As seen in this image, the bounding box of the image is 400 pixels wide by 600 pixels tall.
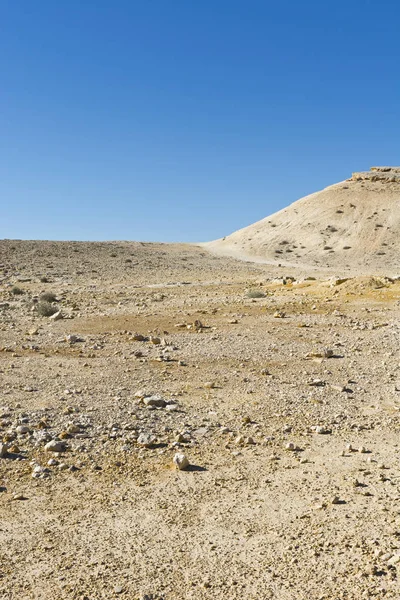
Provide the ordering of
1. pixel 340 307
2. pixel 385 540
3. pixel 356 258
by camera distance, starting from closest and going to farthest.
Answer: pixel 385 540 → pixel 340 307 → pixel 356 258

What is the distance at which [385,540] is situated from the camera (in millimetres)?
4777

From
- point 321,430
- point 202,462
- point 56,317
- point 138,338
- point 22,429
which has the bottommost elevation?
point 202,462

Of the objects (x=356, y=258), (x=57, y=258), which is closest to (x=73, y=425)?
(x=57, y=258)


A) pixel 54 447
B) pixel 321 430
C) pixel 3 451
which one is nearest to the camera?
pixel 3 451

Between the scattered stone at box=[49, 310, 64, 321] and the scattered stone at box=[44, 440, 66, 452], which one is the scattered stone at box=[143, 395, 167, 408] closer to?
the scattered stone at box=[44, 440, 66, 452]

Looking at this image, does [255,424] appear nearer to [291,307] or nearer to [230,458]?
[230,458]

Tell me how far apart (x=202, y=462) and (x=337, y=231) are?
55.4 meters

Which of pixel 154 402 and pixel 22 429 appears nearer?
pixel 22 429

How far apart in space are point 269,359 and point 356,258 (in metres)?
41.1

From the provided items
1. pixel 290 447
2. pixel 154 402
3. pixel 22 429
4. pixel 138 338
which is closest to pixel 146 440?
pixel 154 402

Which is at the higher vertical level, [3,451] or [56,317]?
[56,317]

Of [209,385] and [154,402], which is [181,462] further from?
[209,385]

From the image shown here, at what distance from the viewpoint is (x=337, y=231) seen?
195 feet

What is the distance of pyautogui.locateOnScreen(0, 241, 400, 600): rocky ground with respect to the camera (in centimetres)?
446
